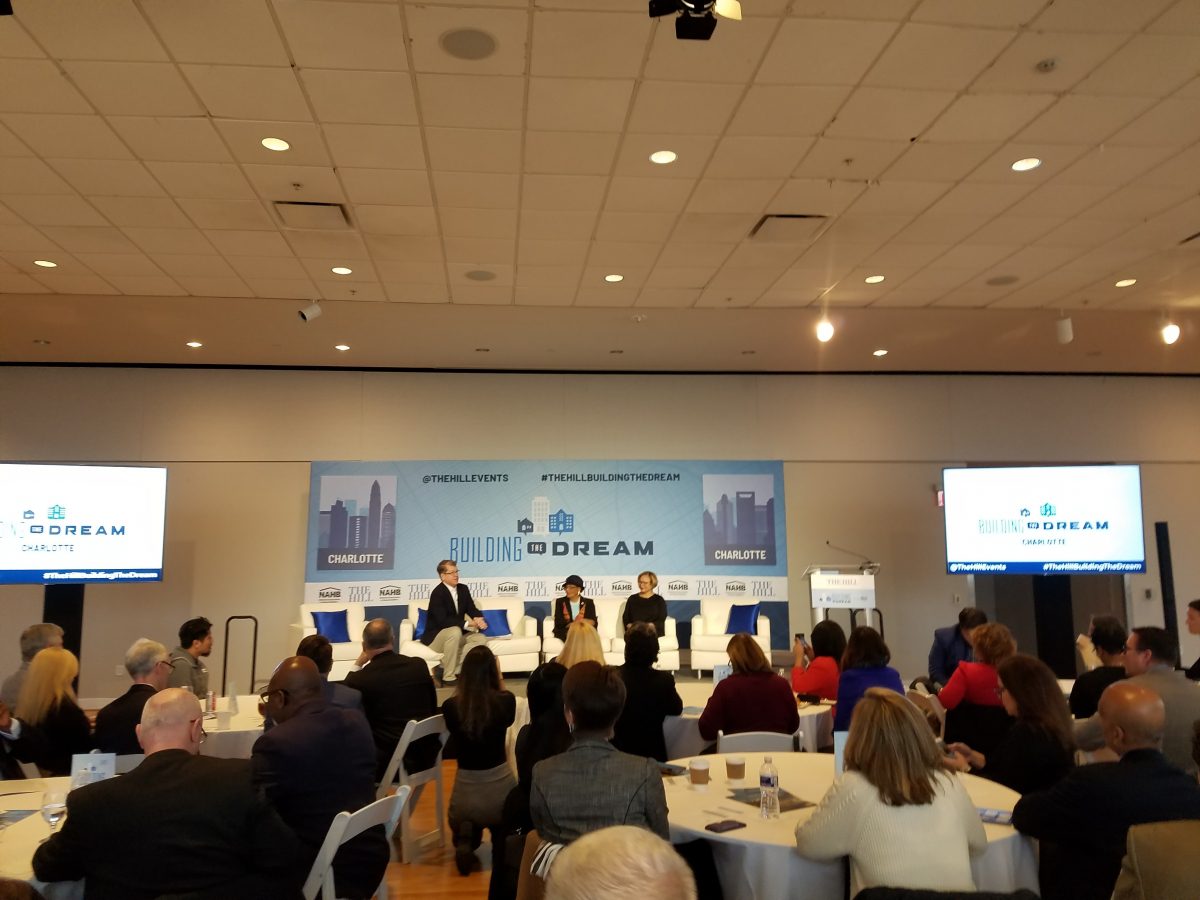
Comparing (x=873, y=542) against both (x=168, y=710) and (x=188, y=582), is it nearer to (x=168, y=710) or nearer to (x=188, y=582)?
(x=188, y=582)

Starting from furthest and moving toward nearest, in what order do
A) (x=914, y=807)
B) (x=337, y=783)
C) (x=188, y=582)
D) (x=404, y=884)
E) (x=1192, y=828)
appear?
(x=188, y=582), (x=404, y=884), (x=337, y=783), (x=914, y=807), (x=1192, y=828)

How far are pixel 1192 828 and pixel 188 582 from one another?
34.7 ft

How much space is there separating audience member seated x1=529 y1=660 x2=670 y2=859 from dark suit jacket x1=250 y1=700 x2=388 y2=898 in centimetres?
85

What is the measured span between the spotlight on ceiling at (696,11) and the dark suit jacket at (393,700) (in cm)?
357

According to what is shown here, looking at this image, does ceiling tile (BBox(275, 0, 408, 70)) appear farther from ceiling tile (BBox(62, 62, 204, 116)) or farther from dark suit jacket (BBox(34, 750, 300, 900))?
dark suit jacket (BBox(34, 750, 300, 900))

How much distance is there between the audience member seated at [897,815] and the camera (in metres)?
2.35

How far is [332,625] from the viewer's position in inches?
386

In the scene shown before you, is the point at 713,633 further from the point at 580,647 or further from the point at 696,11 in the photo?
the point at 696,11

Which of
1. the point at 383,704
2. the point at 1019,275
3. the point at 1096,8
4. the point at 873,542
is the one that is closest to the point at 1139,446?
the point at 873,542

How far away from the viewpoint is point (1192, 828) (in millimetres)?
1866

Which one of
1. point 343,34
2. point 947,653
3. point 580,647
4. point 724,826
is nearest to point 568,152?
point 343,34

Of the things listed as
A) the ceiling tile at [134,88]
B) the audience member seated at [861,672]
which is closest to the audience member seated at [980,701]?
the audience member seated at [861,672]

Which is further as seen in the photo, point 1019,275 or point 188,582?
point 188,582

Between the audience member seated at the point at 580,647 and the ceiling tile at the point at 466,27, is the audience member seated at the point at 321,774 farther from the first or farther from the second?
the ceiling tile at the point at 466,27
